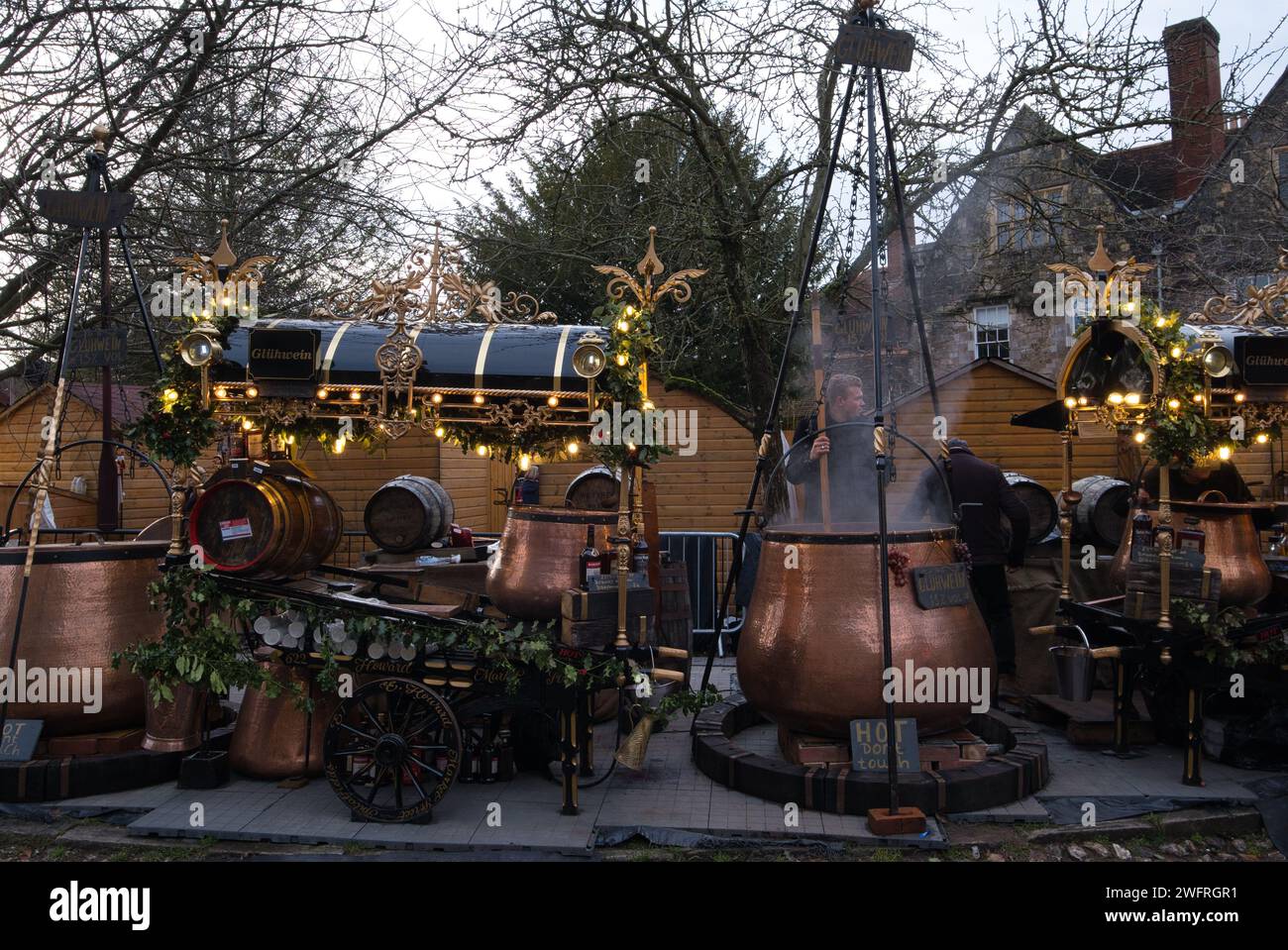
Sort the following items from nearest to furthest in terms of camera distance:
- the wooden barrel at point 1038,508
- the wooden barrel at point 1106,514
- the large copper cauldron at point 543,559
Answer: the large copper cauldron at point 543,559 < the wooden barrel at point 1106,514 < the wooden barrel at point 1038,508

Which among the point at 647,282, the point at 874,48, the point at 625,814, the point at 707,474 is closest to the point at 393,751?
the point at 625,814

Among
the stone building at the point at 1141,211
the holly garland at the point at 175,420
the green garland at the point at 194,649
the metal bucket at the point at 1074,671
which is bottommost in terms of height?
the metal bucket at the point at 1074,671

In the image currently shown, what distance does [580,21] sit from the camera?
29.2 feet

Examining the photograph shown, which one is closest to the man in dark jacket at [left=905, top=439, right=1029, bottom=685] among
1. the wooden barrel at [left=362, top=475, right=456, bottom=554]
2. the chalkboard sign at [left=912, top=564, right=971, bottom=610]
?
the chalkboard sign at [left=912, top=564, right=971, bottom=610]

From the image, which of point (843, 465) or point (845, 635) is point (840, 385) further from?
point (845, 635)

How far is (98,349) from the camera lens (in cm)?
649

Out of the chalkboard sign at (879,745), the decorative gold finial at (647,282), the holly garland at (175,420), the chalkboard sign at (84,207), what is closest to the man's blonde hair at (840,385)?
the decorative gold finial at (647,282)

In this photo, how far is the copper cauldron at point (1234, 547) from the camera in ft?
19.8

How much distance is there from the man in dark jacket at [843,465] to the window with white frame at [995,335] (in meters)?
13.7

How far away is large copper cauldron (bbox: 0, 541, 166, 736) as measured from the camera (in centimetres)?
551

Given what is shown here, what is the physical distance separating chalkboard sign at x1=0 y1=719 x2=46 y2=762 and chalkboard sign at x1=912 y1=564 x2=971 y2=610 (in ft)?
16.7

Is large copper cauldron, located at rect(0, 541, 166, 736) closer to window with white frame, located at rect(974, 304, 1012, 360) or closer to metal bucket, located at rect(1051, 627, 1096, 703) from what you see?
metal bucket, located at rect(1051, 627, 1096, 703)

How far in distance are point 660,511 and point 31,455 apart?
1043 centimetres

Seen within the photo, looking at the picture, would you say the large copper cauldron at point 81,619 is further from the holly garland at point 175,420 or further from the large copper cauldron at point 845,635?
the large copper cauldron at point 845,635
